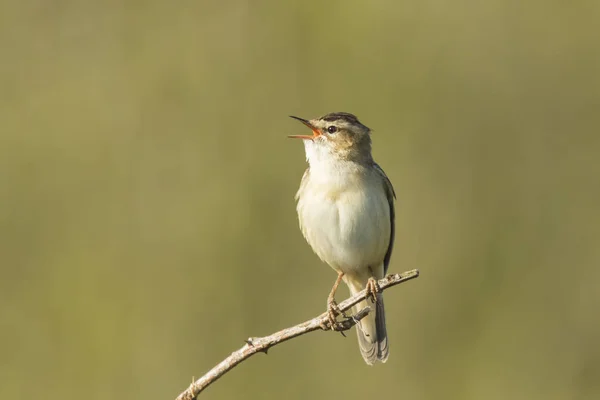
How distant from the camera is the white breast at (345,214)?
5.36 metres

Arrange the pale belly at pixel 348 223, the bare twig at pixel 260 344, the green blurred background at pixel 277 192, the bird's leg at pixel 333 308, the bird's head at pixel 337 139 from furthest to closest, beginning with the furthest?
1. the green blurred background at pixel 277 192
2. the bird's head at pixel 337 139
3. the pale belly at pixel 348 223
4. the bird's leg at pixel 333 308
5. the bare twig at pixel 260 344

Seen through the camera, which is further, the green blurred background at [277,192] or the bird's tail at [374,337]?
the green blurred background at [277,192]

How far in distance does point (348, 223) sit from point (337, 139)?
2.14 feet

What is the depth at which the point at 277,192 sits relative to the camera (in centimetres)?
872

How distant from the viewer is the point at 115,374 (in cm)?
834

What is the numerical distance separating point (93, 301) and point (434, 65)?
13.6 ft

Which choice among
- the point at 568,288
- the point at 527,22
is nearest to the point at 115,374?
the point at 568,288

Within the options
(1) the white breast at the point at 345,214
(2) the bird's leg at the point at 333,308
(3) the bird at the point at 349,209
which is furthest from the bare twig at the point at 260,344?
(1) the white breast at the point at 345,214

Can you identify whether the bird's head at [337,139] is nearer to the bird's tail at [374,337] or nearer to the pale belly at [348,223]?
the pale belly at [348,223]

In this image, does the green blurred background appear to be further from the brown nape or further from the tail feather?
the brown nape

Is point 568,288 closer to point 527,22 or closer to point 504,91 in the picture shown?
point 504,91

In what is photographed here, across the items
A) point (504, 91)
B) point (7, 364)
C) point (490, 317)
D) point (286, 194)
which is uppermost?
point (504, 91)

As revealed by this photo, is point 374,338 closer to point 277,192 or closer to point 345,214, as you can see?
point 345,214

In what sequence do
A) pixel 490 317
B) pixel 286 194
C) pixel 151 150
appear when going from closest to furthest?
pixel 490 317 → pixel 286 194 → pixel 151 150
